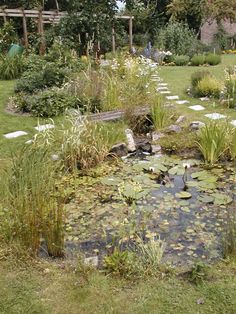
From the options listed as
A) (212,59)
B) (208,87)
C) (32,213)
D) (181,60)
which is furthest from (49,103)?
(212,59)

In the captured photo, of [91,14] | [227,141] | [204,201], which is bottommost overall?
[204,201]

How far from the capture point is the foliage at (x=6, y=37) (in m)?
12.7

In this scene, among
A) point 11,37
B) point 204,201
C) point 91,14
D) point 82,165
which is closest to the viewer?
point 204,201

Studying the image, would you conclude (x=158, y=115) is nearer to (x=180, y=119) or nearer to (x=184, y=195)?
(x=180, y=119)

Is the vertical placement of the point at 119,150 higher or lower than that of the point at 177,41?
lower

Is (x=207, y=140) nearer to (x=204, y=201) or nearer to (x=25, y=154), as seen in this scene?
(x=204, y=201)

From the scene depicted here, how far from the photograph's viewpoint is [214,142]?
459cm

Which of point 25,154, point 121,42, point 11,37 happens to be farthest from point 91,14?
point 25,154

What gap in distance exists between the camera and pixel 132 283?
8.38 ft

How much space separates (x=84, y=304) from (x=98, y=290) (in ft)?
0.48

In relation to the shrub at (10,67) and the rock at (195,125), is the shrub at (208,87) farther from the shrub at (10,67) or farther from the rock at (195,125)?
the shrub at (10,67)

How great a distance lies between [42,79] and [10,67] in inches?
121

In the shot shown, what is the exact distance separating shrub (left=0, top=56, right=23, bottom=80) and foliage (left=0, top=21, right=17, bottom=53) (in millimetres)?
2431

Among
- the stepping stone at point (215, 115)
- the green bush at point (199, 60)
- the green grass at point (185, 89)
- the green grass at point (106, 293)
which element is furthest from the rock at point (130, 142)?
the green bush at point (199, 60)
